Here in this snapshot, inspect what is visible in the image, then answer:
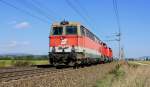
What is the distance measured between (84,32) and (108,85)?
12332 millimetres

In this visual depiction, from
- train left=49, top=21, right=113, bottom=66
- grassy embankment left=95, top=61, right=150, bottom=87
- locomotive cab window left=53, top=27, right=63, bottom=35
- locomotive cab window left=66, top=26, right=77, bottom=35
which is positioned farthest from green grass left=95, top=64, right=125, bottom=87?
locomotive cab window left=53, top=27, right=63, bottom=35

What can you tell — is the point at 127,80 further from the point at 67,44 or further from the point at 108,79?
the point at 67,44

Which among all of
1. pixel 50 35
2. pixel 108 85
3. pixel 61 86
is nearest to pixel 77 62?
pixel 50 35

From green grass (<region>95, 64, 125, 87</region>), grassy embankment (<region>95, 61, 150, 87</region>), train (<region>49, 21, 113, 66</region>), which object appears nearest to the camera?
grassy embankment (<region>95, 61, 150, 87</region>)

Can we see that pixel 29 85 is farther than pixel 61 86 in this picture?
No

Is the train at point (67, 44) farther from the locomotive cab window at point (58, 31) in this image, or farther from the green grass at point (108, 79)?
the green grass at point (108, 79)

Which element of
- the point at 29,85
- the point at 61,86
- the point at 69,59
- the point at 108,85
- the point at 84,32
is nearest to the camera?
the point at 29,85

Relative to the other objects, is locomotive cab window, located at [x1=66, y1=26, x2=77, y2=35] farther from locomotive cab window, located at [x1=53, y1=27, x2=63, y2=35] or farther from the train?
locomotive cab window, located at [x1=53, y1=27, x2=63, y2=35]

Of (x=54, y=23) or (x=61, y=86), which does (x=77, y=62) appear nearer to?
(x=54, y=23)

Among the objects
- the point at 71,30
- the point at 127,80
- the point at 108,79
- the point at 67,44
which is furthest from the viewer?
the point at 71,30

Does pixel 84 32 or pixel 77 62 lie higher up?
pixel 84 32

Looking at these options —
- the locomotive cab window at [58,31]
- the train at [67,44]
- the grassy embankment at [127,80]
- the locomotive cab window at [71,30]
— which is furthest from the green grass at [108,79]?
the locomotive cab window at [58,31]

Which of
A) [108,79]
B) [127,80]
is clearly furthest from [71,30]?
[127,80]

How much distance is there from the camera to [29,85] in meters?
11.4
